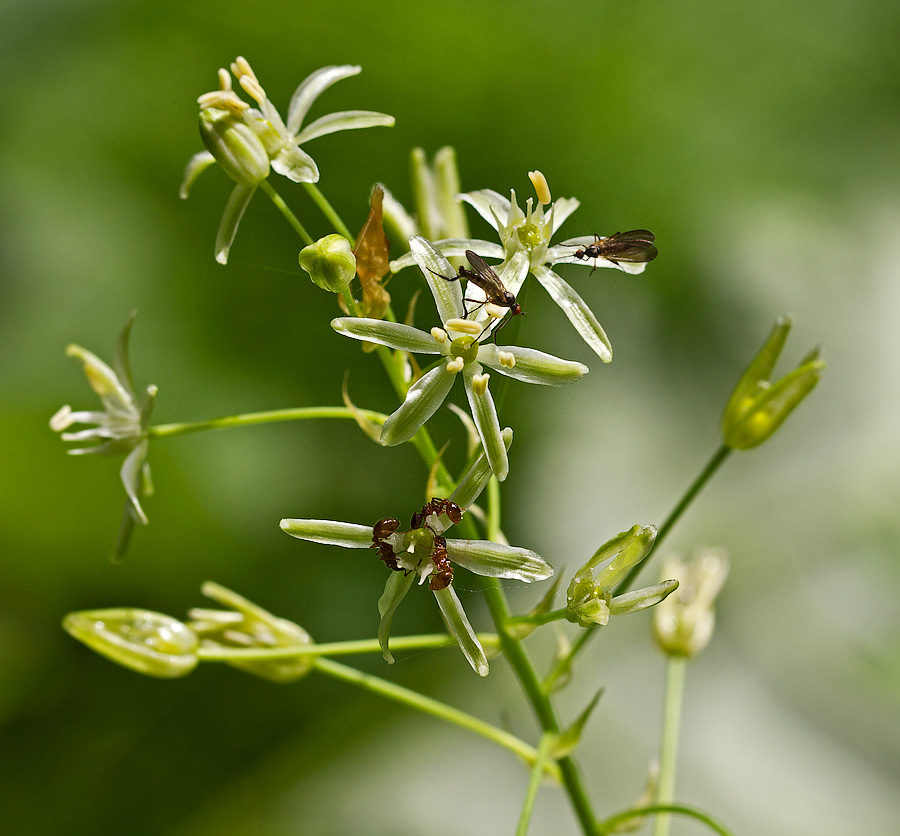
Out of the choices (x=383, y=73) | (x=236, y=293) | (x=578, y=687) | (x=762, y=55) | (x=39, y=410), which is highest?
(x=762, y=55)

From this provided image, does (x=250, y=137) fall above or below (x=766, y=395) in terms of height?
above

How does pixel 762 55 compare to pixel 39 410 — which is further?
pixel 762 55

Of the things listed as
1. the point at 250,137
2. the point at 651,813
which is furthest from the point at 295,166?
the point at 651,813

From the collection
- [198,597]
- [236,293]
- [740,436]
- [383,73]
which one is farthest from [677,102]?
[198,597]

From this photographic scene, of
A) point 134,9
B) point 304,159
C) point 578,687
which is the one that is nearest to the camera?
point 304,159

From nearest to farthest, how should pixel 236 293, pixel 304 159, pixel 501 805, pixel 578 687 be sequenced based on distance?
pixel 304 159 < pixel 501 805 < pixel 578 687 < pixel 236 293

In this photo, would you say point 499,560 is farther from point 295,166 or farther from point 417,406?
point 295,166

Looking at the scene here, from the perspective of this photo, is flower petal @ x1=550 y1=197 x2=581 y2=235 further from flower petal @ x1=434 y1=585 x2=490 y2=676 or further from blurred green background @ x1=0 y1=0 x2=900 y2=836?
blurred green background @ x1=0 y1=0 x2=900 y2=836

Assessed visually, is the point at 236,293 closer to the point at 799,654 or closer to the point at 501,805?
the point at 501,805
